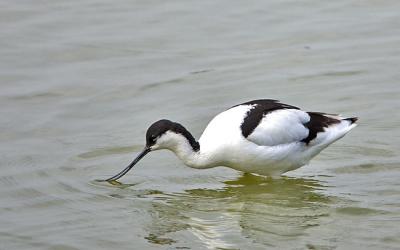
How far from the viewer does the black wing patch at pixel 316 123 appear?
10234 mm

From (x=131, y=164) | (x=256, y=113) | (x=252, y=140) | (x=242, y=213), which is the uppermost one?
(x=256, y=113)

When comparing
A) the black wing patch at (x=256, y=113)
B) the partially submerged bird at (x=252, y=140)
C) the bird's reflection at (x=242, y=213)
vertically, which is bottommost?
the bird's reflection at (x=242, y=213)

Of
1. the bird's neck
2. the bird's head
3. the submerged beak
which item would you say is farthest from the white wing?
the submerged beak

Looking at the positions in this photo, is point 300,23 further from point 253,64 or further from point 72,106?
point 72,106

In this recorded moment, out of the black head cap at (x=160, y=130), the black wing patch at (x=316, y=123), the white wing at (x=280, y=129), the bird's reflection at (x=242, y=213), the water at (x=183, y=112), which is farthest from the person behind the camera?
the black wing patch at (x=316, y=123)

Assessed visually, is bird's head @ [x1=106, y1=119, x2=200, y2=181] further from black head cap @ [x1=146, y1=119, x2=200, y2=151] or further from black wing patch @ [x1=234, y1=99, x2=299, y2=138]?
black wing patch @ [x1=234, y1=99, x2=299, y2=138]

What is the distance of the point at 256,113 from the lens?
10000mm

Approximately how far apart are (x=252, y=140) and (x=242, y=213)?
2.94 ft

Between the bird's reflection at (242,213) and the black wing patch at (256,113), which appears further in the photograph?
the black wing patch at (256,113)

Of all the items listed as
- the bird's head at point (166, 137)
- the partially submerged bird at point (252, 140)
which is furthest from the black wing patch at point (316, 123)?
the bird's head at point (166, 137)

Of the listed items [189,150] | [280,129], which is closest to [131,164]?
[189,150]

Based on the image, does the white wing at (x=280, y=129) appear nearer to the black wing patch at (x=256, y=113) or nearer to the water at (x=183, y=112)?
the black wing patch at (x=256, y=113)

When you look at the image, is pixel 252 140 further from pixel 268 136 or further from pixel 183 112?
pixel 183 112

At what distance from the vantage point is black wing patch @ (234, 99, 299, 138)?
32.3 feet
